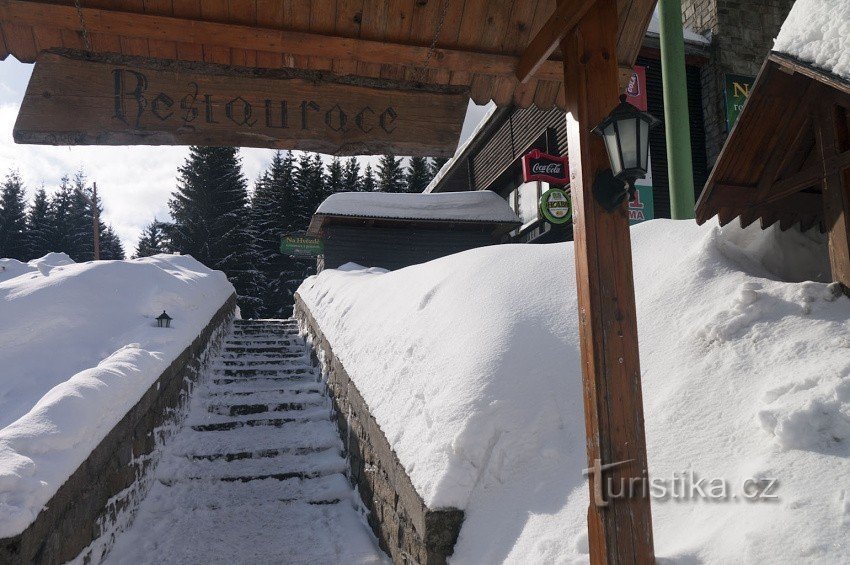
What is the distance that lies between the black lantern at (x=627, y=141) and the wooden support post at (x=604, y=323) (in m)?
0.22

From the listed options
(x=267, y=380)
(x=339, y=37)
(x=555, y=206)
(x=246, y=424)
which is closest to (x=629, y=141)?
(x=339, y=37)

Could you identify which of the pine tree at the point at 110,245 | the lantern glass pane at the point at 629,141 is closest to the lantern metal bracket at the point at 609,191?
the lantern glass pane at the point at 629,141

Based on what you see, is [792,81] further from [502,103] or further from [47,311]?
[47,311]

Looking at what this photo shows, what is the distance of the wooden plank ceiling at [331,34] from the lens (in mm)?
3432

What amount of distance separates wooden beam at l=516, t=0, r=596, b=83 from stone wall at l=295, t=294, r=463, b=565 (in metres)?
2.86

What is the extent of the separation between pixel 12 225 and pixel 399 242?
30.2 m

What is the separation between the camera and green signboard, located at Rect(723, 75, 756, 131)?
40.5 feet

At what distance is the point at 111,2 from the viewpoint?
344 cm

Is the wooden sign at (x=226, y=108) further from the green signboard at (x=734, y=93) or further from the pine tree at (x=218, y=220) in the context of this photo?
the pine tree at (x=218, y=220)

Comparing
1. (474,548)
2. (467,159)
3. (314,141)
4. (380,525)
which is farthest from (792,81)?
(467,159)

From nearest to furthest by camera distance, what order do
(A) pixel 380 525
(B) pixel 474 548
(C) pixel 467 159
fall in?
(B) pixel 474 548 < (A) pixel 380 525 < (C) pixel 467 159

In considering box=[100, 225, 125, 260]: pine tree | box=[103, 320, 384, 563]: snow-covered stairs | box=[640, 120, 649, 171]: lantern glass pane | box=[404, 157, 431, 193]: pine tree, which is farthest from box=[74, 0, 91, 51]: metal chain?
box=[100, 225, 125, 260]: pine tree

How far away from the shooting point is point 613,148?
2.77 metres

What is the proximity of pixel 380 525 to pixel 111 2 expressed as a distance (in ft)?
13.7
